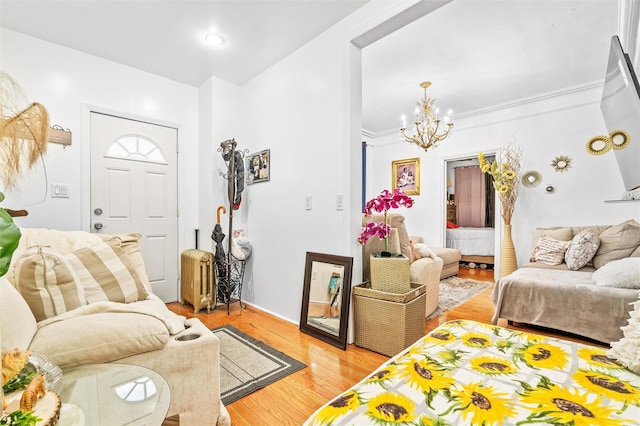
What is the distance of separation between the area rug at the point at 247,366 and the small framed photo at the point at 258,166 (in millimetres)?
1652

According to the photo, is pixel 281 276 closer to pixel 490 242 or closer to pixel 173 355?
pixel 173 355

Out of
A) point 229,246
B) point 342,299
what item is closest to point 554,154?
point 342,299

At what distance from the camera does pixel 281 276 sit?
9.82 feet

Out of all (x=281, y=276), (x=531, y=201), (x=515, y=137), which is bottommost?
(x=281, y=276)

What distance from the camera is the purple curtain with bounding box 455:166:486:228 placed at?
662 centimetres

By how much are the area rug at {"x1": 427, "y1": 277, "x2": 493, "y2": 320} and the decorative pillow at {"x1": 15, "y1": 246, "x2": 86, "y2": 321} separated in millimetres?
2832

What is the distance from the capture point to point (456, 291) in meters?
4.05

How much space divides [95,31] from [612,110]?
150 inches

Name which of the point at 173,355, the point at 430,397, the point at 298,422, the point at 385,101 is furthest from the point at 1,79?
the point at 385,101

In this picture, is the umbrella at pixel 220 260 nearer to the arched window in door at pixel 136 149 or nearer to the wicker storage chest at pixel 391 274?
the arched window in door at pixel 136 149

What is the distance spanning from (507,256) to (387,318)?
2970mm

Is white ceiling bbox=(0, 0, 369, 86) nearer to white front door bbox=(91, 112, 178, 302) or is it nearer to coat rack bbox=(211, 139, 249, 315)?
white front door bbox=(91, 112, 178, 302)

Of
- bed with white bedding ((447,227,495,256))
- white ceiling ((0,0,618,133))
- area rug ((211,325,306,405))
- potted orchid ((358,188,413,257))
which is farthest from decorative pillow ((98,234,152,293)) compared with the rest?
bed with white bedding ((447,227,495,256))

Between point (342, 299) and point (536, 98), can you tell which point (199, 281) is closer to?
point (342, 299)
